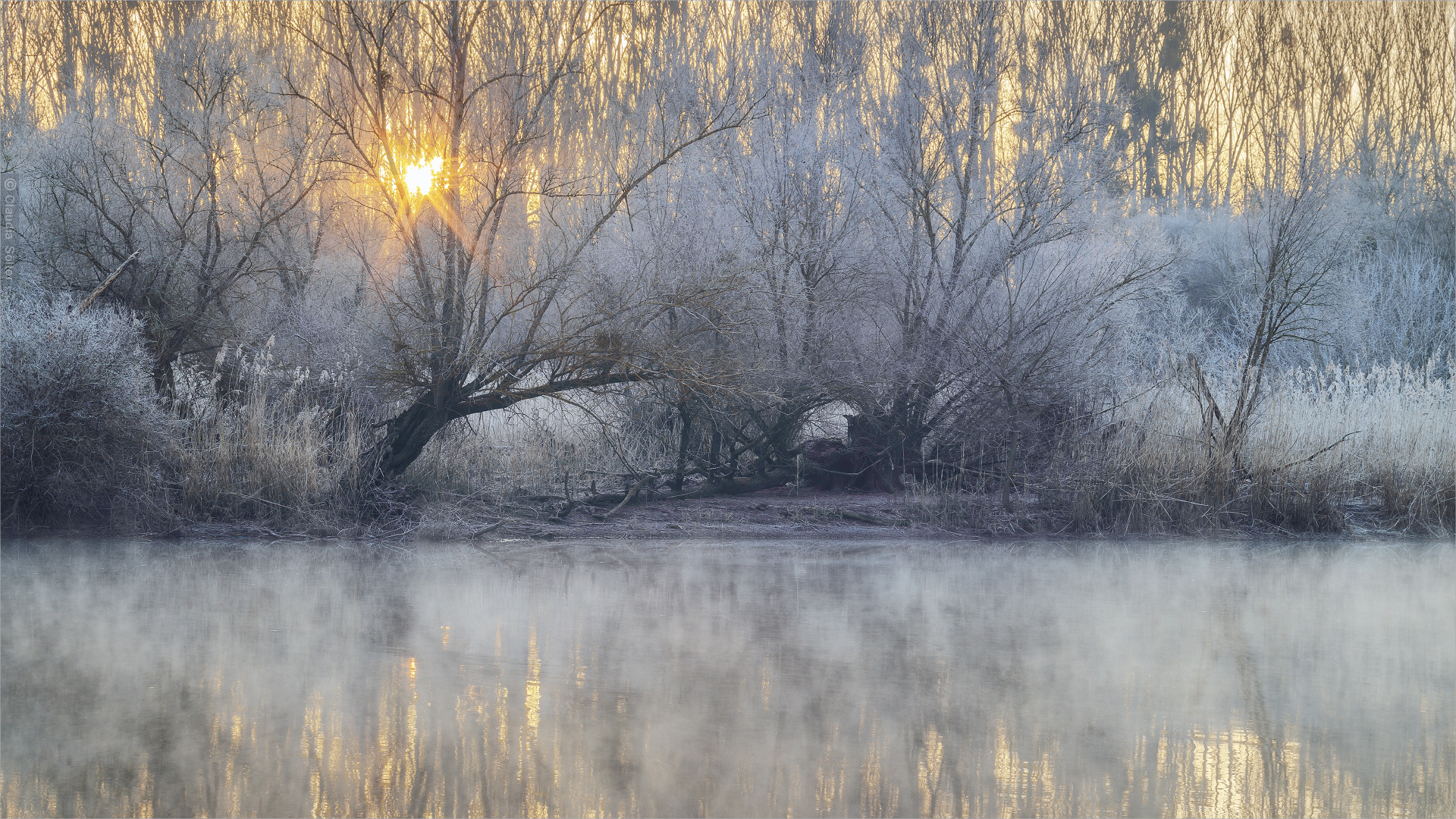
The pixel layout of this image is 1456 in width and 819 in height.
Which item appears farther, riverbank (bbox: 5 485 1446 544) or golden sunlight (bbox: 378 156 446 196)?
golden sunlight (bbox: 378 156 446 196)

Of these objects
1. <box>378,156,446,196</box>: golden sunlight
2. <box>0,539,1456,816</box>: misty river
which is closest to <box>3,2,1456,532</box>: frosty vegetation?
<box>378,156,446,196</box>: golden sunlight

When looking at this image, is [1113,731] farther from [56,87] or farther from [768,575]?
[56,87]

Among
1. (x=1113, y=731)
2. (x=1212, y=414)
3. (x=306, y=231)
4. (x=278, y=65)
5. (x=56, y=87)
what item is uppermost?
(x=56, y=87)

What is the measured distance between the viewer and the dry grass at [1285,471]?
978 cm

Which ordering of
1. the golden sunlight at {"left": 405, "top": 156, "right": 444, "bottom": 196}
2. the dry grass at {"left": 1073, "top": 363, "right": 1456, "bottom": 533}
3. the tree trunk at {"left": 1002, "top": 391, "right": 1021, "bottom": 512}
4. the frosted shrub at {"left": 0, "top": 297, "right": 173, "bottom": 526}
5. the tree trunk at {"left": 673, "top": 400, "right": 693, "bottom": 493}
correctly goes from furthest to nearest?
the tree trunk at {"left": 673, "top": 400, "right": 693, "bottom": 493} → the tree trunk at {"left": 1002, "top": 391, "right": 1021, "bottom": 512} → the dry grass at {"left": 1073, "top": 363, "right": 1456, "bottom": 533} → the golden sunlight at {"left": 405, "top": 156, "right": 444, "bottom": 196} → the frosted shrub at {"left": 0, "top": 297, "right": 173, "bottom": 526}

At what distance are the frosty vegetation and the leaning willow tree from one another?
1.5 inches

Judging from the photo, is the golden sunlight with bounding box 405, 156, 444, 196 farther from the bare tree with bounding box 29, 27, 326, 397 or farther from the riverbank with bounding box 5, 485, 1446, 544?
the riverbank with bounding box 5, 485, 1446, 544

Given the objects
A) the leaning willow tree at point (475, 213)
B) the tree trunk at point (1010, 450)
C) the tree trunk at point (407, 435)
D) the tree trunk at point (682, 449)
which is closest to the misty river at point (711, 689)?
the tree trunk at point (407, 435)

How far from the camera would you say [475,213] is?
9.32 meters

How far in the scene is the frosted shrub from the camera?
326 inches

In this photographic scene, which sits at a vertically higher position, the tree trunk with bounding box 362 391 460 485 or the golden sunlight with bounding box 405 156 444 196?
the golden sunlight with bounding box 405 156 444 196

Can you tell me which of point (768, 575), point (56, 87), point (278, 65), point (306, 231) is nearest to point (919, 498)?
point (768, 575)

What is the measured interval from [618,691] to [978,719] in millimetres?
1434

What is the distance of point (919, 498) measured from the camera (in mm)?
9914
